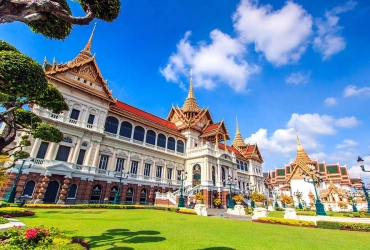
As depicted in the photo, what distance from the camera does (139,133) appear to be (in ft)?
93.5

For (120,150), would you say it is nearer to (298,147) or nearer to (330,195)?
(330,195)

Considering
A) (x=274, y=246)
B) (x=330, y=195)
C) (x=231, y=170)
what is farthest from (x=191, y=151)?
(x=330, y=195)

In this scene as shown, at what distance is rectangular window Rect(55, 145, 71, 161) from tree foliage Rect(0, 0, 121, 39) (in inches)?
633

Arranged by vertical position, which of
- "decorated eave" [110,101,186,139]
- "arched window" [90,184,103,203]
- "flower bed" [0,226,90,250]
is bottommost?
"flower bed" [0,226,90,250]

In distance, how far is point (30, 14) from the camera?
5699 millimetres

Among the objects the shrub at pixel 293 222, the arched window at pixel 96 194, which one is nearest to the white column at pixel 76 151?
the arched window at pixel 96 194

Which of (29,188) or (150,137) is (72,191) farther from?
(150,137)

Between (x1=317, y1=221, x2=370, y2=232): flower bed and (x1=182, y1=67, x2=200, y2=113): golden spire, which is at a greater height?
(x1=182, y1=67, x2=200, y2=113): golden spire

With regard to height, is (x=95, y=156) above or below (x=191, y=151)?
below

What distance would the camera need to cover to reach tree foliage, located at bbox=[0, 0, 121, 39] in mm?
5426

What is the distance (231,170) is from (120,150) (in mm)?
19143

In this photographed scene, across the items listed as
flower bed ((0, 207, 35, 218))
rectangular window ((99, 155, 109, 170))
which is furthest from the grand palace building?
flower bed ((0, 207, 35, 218))

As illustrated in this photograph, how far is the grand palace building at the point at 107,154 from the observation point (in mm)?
18875

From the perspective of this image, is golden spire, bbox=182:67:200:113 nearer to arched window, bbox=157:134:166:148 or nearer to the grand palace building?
the grand palace building
